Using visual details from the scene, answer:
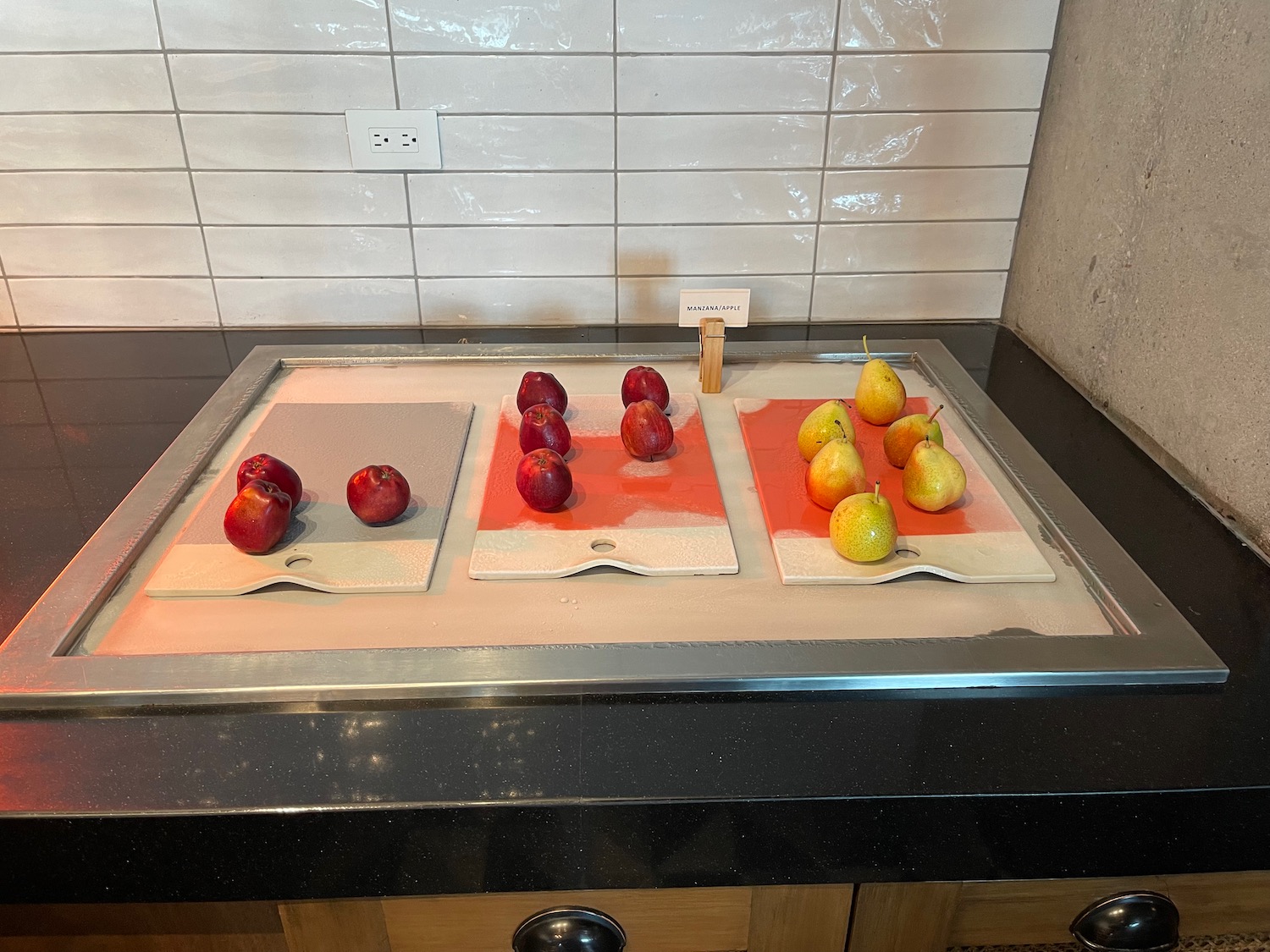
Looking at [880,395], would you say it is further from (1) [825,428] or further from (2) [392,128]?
(2) [392,128]

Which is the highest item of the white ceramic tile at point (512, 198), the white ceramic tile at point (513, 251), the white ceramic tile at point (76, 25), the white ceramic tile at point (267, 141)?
the white ceramic tile at point (76, 25)

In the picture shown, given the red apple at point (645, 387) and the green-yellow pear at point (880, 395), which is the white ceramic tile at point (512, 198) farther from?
the green-yellow pear at point (880, 395)

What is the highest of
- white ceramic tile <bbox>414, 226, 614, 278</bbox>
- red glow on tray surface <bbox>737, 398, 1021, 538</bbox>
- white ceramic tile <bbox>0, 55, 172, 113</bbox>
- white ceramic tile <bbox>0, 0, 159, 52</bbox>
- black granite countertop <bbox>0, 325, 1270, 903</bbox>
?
white ceramic tile <bbox>0, 0, 159, 52</bbox>

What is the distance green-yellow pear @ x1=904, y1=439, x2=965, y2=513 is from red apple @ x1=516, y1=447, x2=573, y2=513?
35 cm

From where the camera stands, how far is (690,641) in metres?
0.81

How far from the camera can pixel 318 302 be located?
1.49 meters

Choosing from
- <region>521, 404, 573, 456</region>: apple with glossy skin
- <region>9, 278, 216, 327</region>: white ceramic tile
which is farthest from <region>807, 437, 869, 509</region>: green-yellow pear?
<region>9, 278, 216, 327</region>: white ceramic tile

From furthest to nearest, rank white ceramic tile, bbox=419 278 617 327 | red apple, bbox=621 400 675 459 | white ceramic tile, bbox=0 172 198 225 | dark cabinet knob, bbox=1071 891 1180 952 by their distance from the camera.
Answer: white ceramic tile, bbox=419 278 617 327
white ceramic tile, bbox=0 172 198 225
red apple, bbox=621 400 675 459
dark cabinet knob, bbox=1071 891 1180 952

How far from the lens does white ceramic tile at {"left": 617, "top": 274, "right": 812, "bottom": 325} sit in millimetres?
1502

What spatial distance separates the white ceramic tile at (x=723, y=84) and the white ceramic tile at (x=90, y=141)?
66cm

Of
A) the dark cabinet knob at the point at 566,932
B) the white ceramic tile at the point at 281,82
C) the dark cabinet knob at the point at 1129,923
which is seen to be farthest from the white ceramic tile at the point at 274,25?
the dark cabinet knob at the point at 1129,923

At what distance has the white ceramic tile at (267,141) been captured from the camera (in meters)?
1.36

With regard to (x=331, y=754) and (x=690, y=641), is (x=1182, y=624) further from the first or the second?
(x=331, y=754)

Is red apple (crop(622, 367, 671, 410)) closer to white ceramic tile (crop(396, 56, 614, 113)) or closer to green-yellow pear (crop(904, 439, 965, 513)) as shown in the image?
green-yellow pear (crop(904, 439, 965, 513))
